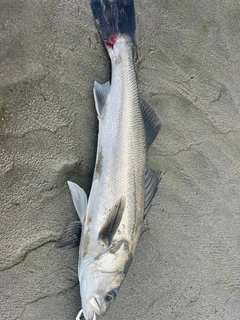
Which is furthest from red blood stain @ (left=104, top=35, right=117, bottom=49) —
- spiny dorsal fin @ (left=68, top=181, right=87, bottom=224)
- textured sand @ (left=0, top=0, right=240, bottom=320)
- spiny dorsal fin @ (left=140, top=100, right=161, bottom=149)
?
spiny dorsal fin @ (left=68, top=181, right=87, bottom=224)

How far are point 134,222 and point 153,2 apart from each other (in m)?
1.87

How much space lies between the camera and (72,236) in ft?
8.41

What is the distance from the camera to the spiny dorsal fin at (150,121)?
262 cm

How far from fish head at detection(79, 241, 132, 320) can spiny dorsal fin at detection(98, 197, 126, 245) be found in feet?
0.28

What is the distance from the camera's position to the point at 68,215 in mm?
2629

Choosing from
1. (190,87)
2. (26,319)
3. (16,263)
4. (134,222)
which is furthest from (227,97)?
(26,319)

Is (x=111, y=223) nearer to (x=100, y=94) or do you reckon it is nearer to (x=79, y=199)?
(x=79, y=199)

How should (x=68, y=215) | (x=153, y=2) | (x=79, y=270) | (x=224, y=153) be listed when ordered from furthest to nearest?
(x=224, y=153)
(x=153, y=2)
(x=68, y=215)
(x=79, y=270)

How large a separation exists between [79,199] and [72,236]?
0.31 m

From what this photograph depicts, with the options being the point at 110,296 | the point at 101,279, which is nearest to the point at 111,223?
the point at 101,279

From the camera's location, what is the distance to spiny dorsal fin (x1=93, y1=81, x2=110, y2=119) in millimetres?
2527

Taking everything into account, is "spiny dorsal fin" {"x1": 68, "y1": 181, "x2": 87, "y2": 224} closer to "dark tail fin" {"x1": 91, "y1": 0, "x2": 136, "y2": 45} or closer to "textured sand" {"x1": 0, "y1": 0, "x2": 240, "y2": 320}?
"textured sand" {"x1": 0, "y1": 0, "x2": 240, "y2": 320}

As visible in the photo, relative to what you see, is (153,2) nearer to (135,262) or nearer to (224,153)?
(224,153)

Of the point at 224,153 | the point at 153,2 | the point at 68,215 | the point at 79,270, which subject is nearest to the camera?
the point at 79,270
